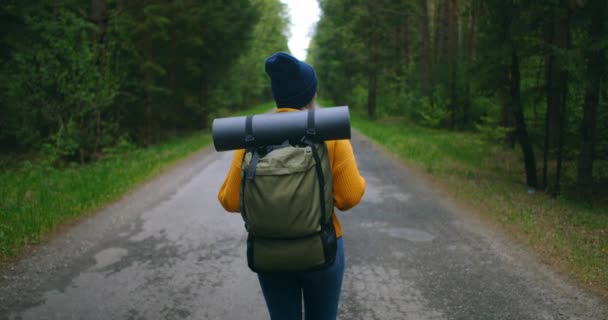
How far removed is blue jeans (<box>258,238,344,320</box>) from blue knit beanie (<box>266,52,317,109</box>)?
0.69 meters

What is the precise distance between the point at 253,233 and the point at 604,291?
12.3 feet

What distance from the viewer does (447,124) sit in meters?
21.8

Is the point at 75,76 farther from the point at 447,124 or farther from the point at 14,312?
the point at 447,124

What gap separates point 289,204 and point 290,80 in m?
0.58

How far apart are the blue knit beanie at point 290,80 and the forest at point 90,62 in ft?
37.6

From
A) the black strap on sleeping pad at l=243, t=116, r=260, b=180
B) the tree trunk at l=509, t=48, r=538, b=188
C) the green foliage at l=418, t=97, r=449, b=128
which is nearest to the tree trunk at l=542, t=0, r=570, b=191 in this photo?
the tree trunk at l=509, t=48, r=538, b=188

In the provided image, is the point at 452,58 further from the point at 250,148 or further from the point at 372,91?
Answer: the point at 250,148

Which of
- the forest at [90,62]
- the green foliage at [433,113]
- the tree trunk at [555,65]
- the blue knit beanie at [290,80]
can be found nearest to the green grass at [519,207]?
the tree trunk at [555,65]

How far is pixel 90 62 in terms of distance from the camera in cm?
1259

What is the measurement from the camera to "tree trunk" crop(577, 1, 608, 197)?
7.40 m

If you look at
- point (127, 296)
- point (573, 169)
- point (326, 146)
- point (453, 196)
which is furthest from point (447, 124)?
Answer: point (326, 146)

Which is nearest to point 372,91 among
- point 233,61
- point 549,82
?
point 233,61

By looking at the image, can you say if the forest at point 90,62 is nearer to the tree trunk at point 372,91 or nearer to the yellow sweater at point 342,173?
the tree trunk at point 372,91

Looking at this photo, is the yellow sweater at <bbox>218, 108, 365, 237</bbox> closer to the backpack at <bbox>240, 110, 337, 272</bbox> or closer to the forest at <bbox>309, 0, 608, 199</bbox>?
the backpack at <bbox>240, 110, 337, 272</bbox>
